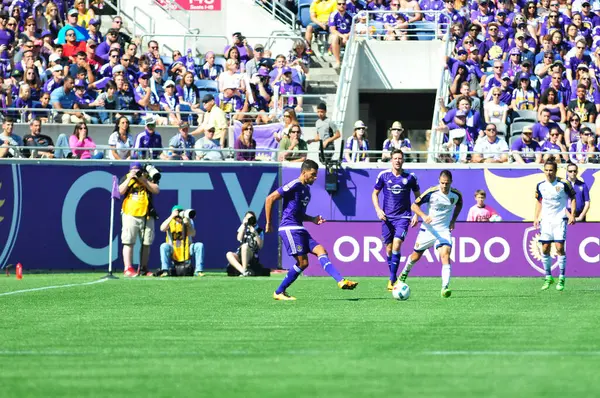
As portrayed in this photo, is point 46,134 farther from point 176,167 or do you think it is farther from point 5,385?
point 5,385

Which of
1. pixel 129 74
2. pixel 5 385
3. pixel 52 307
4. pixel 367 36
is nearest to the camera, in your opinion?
pixel 5 385

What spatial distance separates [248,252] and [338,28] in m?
8.83

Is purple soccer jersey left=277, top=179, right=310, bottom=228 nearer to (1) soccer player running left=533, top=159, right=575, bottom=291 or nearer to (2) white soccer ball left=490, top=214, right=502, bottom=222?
(1) soccer player running left=533, top=159, right=575, bottom=291

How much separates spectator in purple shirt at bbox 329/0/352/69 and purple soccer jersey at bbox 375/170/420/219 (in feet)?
38.8

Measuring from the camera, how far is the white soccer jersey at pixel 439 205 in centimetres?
1717

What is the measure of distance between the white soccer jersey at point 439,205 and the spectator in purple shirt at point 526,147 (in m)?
8.44

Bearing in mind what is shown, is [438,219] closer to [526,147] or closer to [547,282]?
[547,282]

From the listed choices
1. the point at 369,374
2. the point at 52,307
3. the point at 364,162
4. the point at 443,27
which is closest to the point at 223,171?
the point at 364,162

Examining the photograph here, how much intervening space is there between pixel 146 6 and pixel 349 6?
5.92 meters

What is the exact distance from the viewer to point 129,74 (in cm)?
→ 2852

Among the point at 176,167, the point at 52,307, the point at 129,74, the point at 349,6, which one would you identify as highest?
the point at 349,6

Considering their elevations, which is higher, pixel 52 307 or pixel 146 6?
pixel 146 6

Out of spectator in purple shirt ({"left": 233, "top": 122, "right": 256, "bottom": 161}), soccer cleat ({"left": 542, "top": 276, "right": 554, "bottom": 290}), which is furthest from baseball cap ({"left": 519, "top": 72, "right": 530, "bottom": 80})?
soccer cleat ({"left": 542, "top": 276, "right": 554, "bottom": 290})

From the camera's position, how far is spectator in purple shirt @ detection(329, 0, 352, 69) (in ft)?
101
